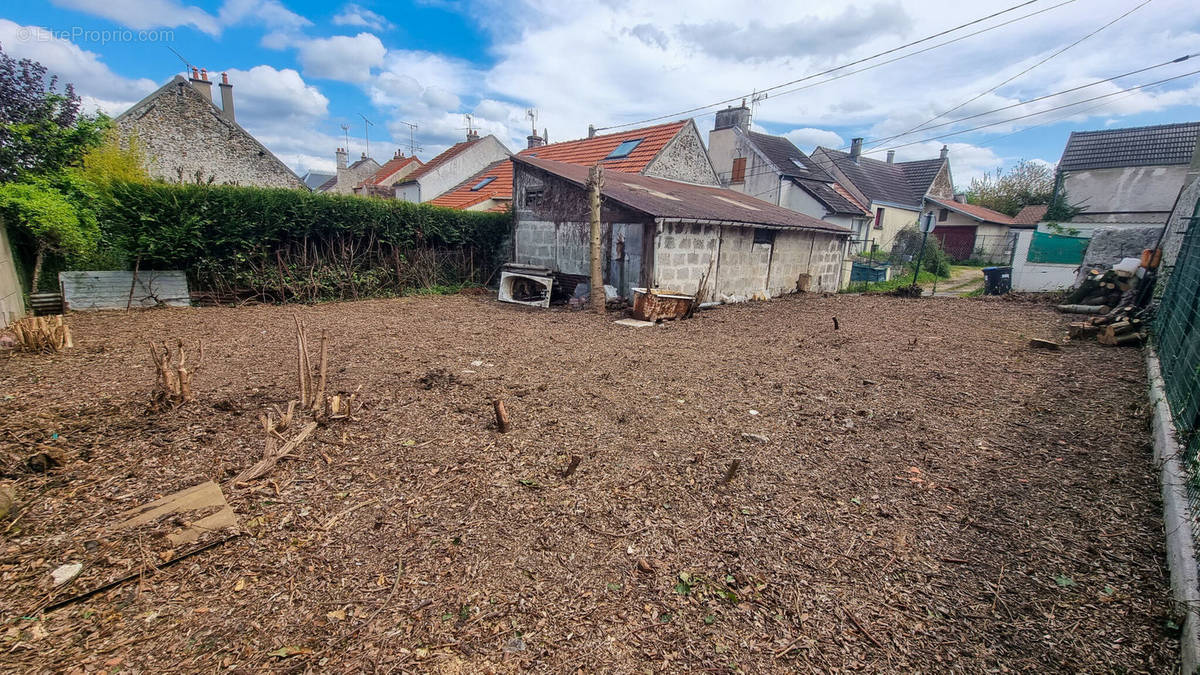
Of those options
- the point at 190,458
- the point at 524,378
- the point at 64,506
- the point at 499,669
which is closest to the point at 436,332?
the point at 524,378

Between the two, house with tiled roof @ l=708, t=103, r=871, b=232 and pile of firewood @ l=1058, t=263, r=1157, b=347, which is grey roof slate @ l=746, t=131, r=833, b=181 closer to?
house with tiled roof @ l=708, t=103, r=871, b=232

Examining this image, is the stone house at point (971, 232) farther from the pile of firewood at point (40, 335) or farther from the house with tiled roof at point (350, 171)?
the house with tiled roof at point (350, 171)

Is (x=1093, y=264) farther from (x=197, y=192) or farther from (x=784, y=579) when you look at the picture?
(x=197, y=192)

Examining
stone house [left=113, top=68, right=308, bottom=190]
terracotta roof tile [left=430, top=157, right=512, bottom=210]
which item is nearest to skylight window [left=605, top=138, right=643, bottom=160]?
A: terracotta roof tile [left=430, top=157, right=512, bottom=210]

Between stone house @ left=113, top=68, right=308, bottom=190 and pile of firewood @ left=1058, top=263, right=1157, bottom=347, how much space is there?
64.6ft

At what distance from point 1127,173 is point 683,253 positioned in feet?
51.7

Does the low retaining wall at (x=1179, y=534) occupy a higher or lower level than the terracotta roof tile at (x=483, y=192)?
lower

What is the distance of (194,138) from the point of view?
16.9m

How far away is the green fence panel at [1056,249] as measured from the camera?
12750 millimetres

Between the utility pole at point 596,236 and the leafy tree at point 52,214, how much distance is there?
9103 millimetres

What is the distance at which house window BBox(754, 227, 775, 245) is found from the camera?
12.7m

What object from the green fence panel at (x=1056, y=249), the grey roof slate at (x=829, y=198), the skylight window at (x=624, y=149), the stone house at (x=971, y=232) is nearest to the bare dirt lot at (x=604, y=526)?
the green fence panel at (x=1056, y=249)

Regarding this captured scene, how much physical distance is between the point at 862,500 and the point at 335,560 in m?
3.31

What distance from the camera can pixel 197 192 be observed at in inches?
371
